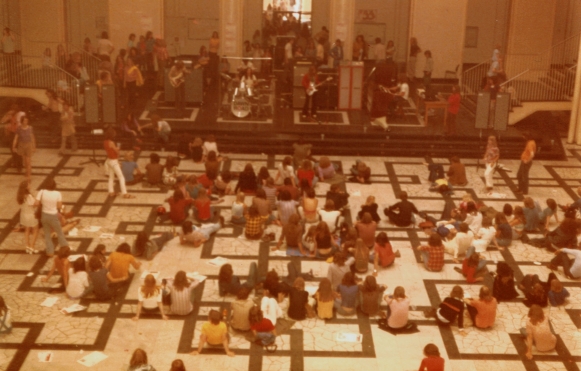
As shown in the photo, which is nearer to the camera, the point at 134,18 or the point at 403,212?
the point at 403,212

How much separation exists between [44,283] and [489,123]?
1346 centimetres

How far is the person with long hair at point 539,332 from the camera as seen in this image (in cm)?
1387

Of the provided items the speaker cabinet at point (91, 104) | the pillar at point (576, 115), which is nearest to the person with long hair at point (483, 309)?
the speaker cabinet at point (91, 104)

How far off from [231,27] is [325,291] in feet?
56.7

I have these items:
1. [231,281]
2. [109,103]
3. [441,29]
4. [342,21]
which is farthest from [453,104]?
[231,281]

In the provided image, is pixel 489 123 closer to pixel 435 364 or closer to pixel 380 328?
pixel 380 328

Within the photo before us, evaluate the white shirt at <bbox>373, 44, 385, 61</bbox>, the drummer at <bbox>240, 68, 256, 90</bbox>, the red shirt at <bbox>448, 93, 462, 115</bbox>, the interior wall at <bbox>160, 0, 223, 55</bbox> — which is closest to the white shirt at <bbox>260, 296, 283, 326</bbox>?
the red shirt at <bbox>448, 93, 462, 115</bbox>

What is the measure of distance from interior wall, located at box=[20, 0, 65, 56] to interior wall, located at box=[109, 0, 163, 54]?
172 centimetres

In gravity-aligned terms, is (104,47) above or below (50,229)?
above

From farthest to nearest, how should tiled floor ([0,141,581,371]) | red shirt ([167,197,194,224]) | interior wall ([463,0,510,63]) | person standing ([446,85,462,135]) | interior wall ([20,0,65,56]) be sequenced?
interior wall ([463,0,510,63]) < interior wall ([20,0,65,56]) < person standing ([446,85,462,135]) < red shirt ([167,197,194,224]) < tiled floor ([0,141,581,371])

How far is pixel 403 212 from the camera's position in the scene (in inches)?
734

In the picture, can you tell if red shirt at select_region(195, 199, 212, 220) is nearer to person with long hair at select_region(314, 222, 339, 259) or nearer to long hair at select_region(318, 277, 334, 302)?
person with long hair at select_region(314, 222, 339, 259)

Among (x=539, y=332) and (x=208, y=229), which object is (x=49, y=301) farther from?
(x=539, y=332)

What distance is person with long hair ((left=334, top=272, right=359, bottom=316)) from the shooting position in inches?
588
